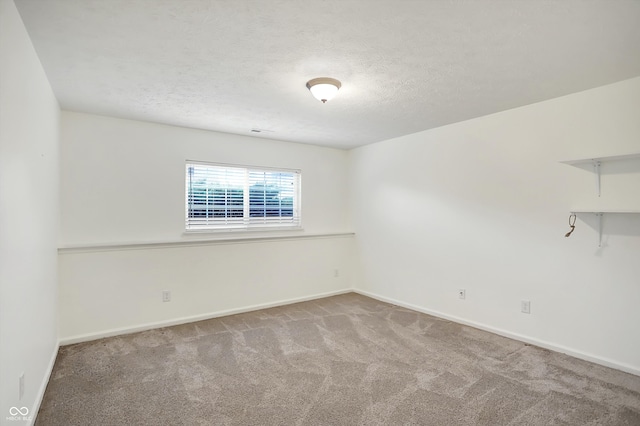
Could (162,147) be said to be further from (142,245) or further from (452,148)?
(452,148)

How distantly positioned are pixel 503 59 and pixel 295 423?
9.05 ft

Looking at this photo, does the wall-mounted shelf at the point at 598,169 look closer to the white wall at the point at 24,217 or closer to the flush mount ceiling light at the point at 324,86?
the flush mount ceiling light at the point at 324,86

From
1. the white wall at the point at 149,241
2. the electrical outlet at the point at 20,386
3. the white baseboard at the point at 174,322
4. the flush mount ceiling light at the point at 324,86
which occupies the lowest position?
the white baseboard at the point at 174,322

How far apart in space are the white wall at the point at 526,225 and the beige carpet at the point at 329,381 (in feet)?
1.00

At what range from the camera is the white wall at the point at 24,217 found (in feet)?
5.10

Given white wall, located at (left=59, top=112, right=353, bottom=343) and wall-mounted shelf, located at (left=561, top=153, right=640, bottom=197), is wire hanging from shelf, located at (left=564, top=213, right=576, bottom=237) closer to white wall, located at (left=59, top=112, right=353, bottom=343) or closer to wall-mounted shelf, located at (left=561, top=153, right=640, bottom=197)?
wall-mounted shelf, located at (left=561, top=153, right=640, bottom=197)

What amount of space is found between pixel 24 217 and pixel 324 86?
6.96 ft

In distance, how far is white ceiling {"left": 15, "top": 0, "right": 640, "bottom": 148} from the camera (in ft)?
5.66

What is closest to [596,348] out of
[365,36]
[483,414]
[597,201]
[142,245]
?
[597,201]

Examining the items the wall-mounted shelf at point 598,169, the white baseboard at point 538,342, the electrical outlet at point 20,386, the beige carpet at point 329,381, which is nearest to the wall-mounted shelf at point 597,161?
the wall-mounted shelf at point 598,169

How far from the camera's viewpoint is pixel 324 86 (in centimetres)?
255

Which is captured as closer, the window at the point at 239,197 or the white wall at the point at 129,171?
the white wall at the point at 129,171

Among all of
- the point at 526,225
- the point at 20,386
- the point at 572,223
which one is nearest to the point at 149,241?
the point at 20,386

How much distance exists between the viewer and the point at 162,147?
3.92 metres
